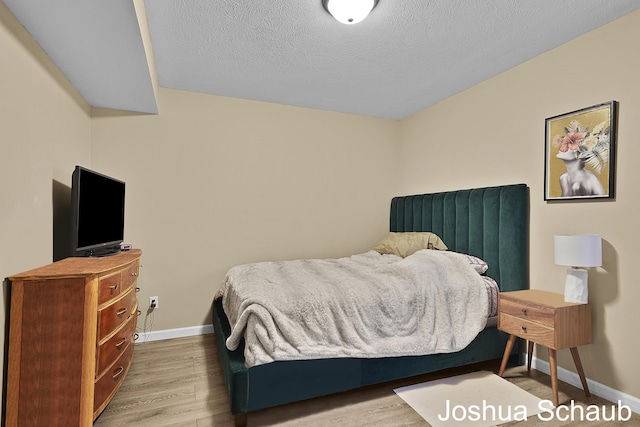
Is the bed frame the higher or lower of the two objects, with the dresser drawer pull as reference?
higher

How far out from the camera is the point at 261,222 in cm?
354

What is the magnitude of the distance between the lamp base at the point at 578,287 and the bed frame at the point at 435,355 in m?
0.45

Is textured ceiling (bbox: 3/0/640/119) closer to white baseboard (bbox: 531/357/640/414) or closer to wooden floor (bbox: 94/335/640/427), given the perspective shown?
wooden floor (bbox: 94/335/640/427)

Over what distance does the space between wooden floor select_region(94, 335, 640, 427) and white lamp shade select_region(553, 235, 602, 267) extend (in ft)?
2.96

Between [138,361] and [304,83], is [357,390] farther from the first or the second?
[304,83]

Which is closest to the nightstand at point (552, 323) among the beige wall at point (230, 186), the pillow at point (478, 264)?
the pillow at point (478, 264)

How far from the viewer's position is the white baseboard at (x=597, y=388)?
6.48 ft

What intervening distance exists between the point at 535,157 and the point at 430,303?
1419mm

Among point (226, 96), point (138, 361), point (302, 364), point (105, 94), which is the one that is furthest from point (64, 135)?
point (302, 364)

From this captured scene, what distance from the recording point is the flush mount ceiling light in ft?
6.01

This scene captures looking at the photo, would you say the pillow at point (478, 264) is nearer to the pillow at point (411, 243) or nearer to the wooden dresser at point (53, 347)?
the pillow at point (411, 243)

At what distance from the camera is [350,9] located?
186 centimetres

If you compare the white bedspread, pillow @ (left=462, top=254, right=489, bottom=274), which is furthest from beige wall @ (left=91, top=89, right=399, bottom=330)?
pillow @ (left=462, top=254, right=489, bottom=274)

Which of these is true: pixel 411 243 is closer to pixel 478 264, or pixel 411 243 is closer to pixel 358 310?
pixel 478 264
